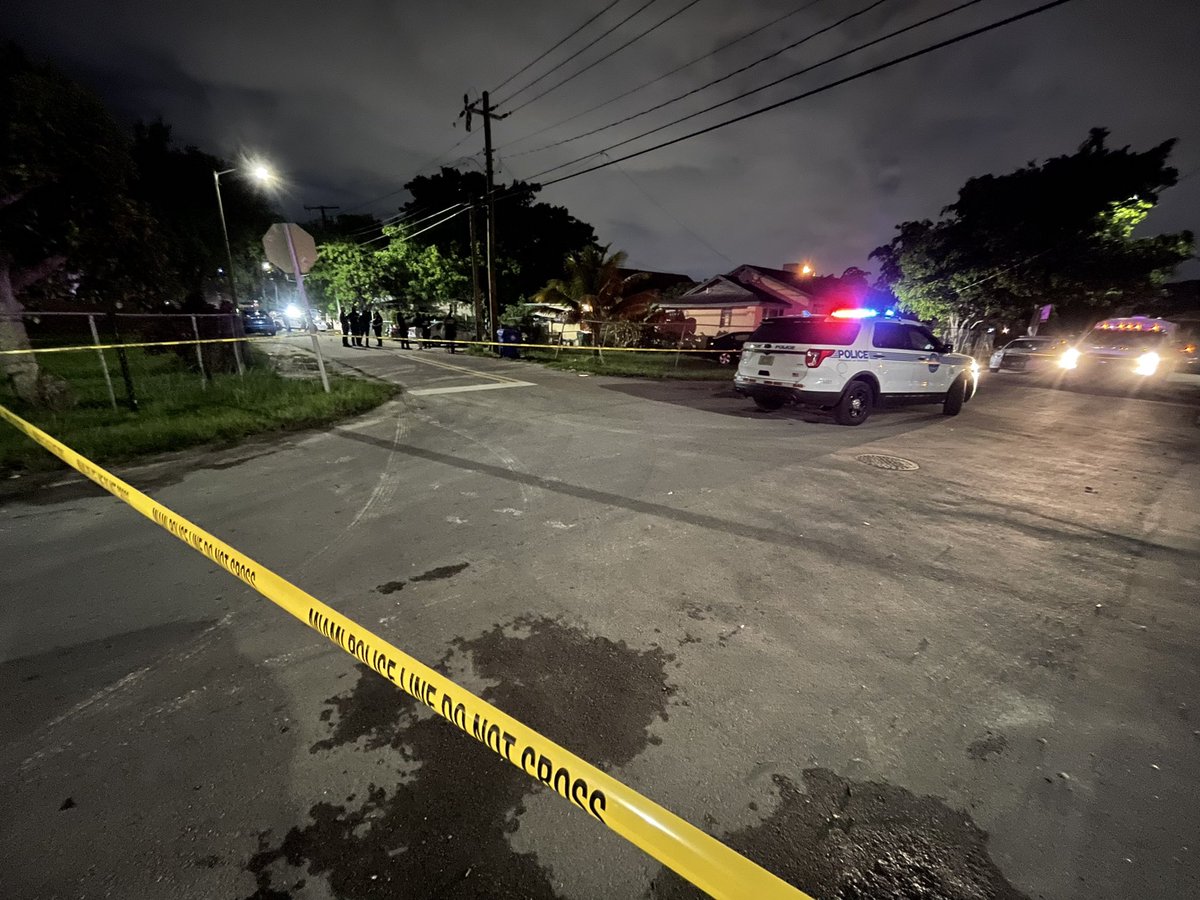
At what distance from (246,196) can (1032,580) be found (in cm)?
5205

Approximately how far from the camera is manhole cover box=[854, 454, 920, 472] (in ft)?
19.7

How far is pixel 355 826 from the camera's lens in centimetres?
177

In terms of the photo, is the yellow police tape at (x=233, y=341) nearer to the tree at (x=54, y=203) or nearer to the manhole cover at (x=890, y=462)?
the tree at (x=54, y=203)

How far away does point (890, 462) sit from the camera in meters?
6.23

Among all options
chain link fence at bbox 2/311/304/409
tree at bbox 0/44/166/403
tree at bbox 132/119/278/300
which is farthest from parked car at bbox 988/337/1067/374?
tree at bbox 132/119/278/300

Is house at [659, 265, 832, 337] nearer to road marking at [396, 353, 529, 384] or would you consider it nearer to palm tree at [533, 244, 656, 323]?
palm tree at [533, 244, 656, 323]

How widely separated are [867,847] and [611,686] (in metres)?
1.16

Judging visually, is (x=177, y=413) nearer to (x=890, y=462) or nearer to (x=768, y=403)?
(x=768, y=403)

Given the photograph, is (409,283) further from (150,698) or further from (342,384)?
(150,698)

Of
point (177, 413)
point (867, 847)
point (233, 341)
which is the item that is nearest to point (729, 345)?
point (233, 341)

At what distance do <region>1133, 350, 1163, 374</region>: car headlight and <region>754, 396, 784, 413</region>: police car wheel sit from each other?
13539 millimetres

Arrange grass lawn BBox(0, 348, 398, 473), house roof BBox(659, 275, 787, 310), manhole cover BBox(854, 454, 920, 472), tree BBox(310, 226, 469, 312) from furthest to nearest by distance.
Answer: house roof BBox(659, 275, 787, 310) → tree BBox(310, 226, 469, 312) → grass lawn BBox(0, 348, 398, 473) → manhole cover BBox(854, 454, 920, 472)

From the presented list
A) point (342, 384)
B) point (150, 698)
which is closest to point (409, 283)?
point (342, 384)

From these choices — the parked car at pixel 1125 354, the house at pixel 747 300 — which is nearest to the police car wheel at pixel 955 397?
the parked car at pixel 1125 354
